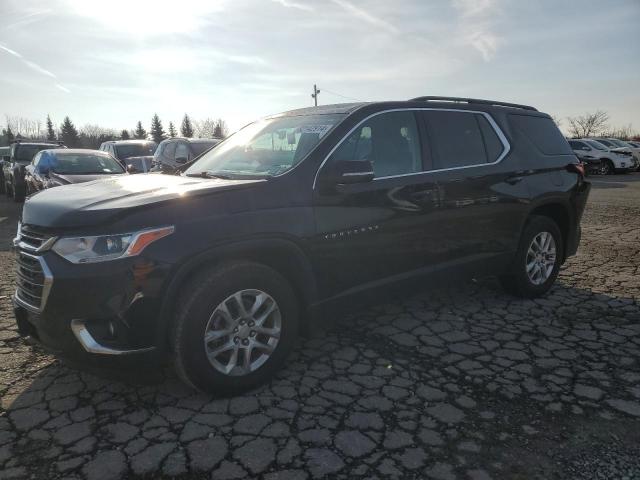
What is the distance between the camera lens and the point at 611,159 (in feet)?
78.6

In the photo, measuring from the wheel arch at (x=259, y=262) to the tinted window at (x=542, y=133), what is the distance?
2.83m

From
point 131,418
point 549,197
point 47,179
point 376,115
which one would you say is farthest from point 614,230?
point 47,179

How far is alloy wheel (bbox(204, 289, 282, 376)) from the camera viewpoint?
9.31ft

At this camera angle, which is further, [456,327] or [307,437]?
[456,327]

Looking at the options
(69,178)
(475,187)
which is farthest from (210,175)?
(69,178)

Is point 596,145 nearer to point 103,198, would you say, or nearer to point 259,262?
point 259,262

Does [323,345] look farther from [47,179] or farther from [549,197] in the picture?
[47,179]

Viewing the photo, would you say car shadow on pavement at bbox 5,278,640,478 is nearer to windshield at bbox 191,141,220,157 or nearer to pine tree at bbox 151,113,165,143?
windshield at bbox 191,141,220,157

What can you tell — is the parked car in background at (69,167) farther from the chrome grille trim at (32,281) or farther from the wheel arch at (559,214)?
the wheel arch at (559,214)

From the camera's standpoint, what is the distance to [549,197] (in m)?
4.71

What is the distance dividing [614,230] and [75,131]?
270ft

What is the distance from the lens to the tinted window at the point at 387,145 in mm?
3488

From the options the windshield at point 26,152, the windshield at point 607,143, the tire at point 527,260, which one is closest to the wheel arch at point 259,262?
the tire at point 527,260

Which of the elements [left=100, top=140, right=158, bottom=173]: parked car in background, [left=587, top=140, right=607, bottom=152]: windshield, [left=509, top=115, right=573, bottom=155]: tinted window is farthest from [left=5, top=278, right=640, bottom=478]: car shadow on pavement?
[left=587, top=140, right=607, bottom=152]: windshield
